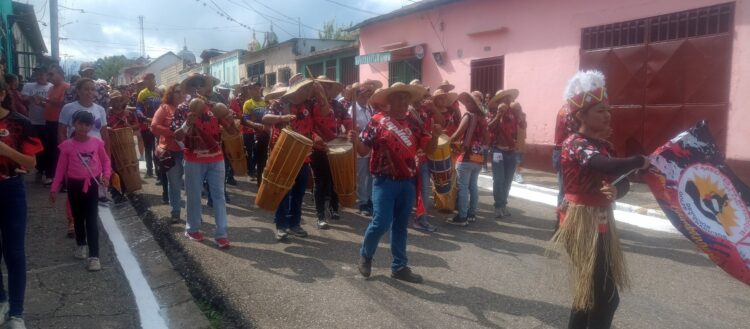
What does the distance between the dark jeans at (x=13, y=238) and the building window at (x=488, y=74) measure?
452 inches

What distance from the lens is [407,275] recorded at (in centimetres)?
495

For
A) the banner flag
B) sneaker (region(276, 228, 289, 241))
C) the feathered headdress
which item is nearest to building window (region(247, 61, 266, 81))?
sneaker (region(276, 228, 289, 241))

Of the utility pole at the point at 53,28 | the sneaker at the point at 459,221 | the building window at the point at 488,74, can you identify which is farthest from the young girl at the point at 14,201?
the utility pole at the point at 53,28

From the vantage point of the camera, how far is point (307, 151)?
5.64m

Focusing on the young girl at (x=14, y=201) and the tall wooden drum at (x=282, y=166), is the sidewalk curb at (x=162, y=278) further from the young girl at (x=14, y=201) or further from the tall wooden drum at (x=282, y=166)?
the tall wooden drum at (x=282, y=166)

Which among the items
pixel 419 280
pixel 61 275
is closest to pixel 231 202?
pixel 61 275

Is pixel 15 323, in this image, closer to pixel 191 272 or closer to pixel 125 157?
pixel 191 272

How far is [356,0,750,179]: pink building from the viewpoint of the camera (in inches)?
350

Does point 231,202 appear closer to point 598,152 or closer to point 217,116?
point 217,116

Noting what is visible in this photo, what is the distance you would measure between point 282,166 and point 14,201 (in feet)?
7.83

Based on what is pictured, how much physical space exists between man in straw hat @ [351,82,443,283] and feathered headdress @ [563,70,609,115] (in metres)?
1.79

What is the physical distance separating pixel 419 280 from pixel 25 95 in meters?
7.64

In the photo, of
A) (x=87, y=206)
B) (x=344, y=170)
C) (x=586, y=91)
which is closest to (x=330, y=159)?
(x=344, y=170)

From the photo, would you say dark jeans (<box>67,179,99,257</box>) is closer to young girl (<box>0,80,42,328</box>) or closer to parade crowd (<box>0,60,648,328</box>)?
parade crowd (<box>0,60,648,328</box>)
